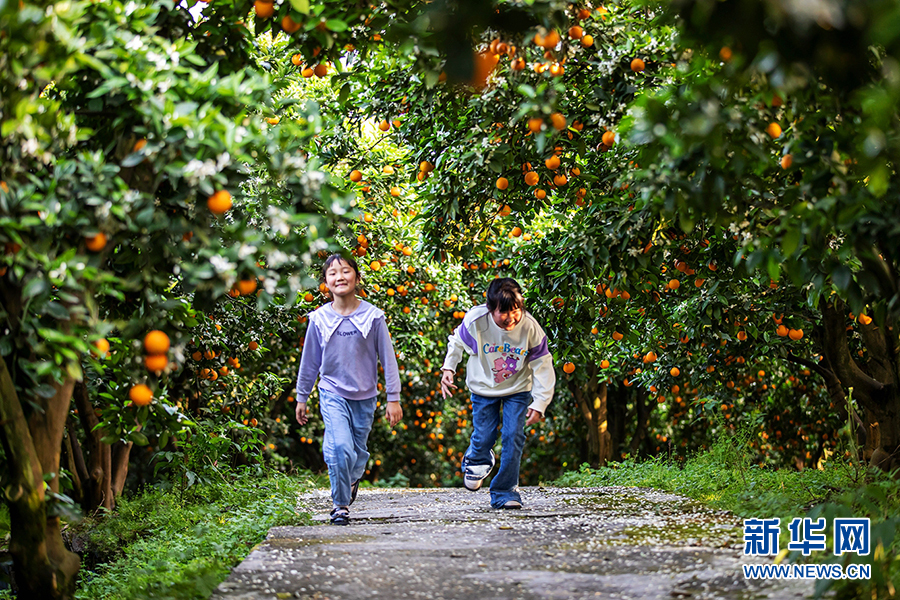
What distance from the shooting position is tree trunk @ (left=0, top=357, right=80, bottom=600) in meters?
2.71

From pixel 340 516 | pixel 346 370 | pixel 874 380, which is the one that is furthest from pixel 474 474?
pixel 874 380

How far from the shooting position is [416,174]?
503 centimetres

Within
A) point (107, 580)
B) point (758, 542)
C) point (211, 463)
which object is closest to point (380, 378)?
point (211, 463)

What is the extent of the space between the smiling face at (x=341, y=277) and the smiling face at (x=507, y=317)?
36.3 inches

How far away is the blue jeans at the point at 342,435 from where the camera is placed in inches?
171

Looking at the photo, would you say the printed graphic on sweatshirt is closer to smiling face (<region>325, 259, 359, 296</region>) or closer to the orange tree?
the orange tree

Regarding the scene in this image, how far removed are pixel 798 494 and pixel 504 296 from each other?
2.09 metres

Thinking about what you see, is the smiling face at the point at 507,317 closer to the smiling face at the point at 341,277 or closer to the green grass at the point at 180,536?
the smiling face at the point at 341,277

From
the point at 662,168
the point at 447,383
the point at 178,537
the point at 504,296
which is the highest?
the point at 662,168

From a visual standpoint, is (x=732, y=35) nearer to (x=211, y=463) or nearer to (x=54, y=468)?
(x=54, y=468)

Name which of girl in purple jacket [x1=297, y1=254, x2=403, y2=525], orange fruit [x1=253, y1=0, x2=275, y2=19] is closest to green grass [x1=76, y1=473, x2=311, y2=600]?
girl in purple jacket [x1=297, y1=254, x2=403, y2=525]

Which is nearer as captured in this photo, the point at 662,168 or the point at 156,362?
the point at 156,362

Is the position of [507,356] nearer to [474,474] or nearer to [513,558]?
[474,474]

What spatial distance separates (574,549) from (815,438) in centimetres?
981
